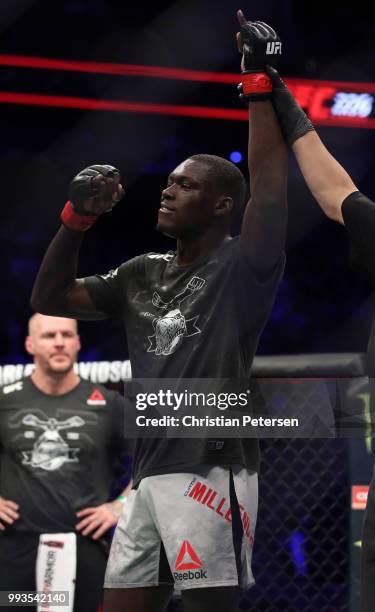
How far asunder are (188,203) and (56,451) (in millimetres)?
1158

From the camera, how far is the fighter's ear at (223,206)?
1811 millimetres

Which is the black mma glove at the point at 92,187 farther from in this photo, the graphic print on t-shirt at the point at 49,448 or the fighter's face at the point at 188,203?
the graphic print on t-shirt at the point at 49,448

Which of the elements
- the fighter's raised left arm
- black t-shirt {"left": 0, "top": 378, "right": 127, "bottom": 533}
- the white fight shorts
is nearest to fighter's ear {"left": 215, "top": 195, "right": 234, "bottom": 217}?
the fighter's raised left arm

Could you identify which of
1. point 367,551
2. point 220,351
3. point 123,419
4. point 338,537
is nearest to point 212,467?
point 220,351

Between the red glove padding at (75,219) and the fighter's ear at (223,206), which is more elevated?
the fighter's ear at (223,206)

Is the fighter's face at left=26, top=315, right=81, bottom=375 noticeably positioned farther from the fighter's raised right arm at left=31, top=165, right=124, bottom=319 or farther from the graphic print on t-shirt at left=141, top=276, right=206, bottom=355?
the graphic print on t-shirt at left=141, top=276, right=206, bottom=355

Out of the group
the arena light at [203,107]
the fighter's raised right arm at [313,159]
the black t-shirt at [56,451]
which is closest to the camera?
the fighter's raised right arm at [313,159]

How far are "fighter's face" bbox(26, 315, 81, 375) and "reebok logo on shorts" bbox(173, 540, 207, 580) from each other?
4.16 feet

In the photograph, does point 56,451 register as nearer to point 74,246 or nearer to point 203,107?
point 74,246

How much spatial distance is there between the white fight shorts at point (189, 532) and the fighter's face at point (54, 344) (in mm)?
1160

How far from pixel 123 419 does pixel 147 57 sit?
2461 millimetres

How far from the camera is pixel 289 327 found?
497cm

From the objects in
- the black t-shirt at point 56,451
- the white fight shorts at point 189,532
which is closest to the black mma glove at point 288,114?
the white fight shorts at point 189,532

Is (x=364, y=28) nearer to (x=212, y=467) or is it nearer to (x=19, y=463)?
(x=19, y=463)
